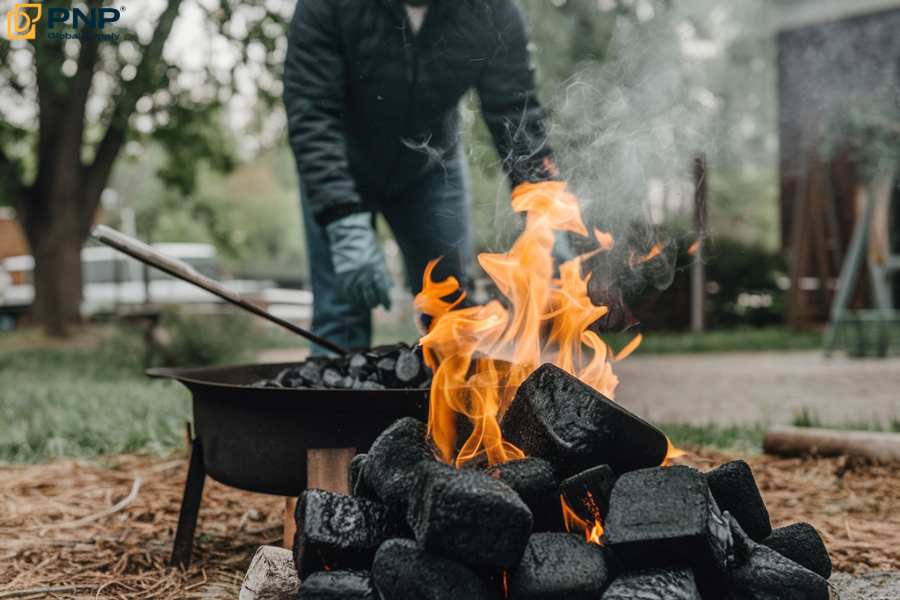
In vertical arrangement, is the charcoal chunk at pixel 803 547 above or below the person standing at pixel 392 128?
below

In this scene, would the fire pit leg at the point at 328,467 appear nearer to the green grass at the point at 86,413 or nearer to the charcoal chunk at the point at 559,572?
the charcoal chunk at the point at 559,572

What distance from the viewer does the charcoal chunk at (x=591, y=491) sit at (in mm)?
1969

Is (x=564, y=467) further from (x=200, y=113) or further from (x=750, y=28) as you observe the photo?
(x=750, y=28)

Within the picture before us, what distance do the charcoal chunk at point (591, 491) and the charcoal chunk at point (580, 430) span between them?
0.17 feet

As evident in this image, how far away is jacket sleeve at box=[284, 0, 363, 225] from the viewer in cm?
330

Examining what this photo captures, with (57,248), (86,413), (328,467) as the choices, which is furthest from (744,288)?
(328,467)

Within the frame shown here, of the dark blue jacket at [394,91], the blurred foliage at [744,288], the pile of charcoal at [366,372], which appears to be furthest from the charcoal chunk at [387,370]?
the blurred foliage at [744,288]

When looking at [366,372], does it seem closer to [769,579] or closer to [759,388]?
[769,579]

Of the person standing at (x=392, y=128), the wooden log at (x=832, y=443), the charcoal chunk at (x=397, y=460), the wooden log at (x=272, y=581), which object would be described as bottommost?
the wooden log at (x=832, y=443)

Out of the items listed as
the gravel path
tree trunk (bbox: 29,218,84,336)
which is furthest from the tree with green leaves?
the gravel path

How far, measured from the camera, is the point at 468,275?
151 inches

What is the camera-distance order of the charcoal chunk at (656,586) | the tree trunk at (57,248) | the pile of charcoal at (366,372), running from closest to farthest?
the charcoal chunk at (656,586) → the pile of charcoal at (366,372) → the tree trunk at (57,248)

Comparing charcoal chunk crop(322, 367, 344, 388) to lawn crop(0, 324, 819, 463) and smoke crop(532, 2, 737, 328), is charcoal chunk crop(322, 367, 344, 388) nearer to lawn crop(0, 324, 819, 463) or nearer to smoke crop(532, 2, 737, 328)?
smoke crop(532, 2, 737, 328)

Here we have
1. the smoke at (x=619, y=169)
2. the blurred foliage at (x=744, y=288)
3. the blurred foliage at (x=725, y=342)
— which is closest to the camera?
the smoke at (x=619, y=169)
